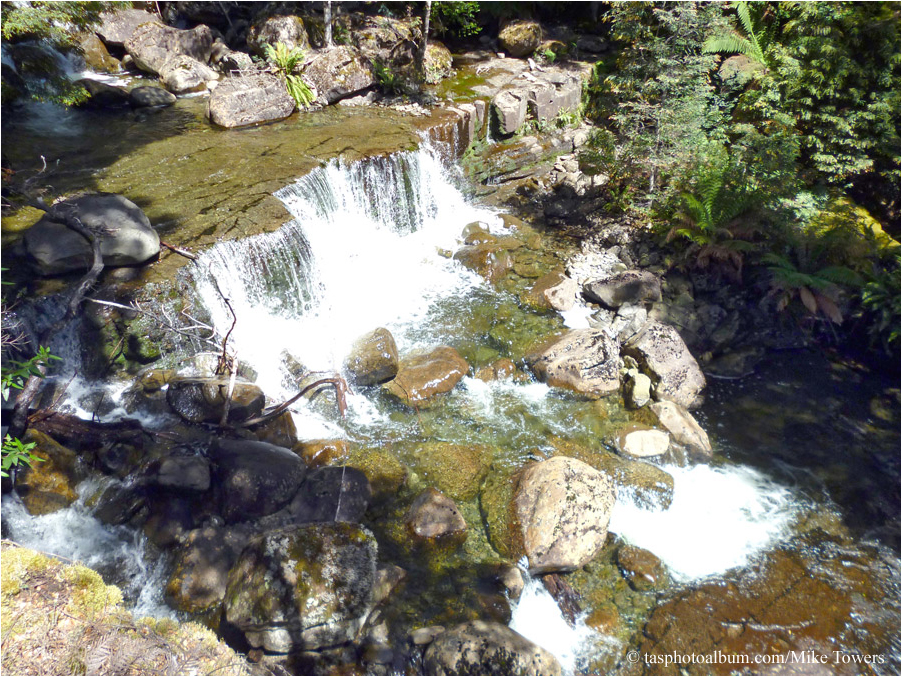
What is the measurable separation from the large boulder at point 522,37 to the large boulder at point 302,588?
15371 millimetres

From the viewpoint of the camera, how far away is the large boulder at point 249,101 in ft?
36.0

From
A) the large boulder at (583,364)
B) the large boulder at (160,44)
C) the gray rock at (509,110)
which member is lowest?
the large boulder at (583,364)

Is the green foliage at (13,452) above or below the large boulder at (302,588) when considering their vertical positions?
above

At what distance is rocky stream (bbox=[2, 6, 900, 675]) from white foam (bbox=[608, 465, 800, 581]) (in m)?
0.04

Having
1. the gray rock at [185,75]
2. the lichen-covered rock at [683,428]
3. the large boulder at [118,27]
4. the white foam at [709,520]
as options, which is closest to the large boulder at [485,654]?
the white foam at [709,520]

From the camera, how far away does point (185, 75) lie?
12.6 meters

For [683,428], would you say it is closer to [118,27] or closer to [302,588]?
[302,588]

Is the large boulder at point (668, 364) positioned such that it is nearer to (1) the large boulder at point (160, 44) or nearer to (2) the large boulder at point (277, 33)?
(2) the large boulder at point (277, 33)

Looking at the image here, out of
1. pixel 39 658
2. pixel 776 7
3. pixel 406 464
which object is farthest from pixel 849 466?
pixel 776 7

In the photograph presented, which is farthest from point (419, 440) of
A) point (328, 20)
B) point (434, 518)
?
point (328, 20)

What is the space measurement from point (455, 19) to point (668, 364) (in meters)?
13.6

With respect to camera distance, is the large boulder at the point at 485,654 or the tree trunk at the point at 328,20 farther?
the tree trunk at the point at 328,20

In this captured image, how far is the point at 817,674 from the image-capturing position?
4535mm

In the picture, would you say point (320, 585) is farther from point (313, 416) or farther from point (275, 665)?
point (313, 416)
